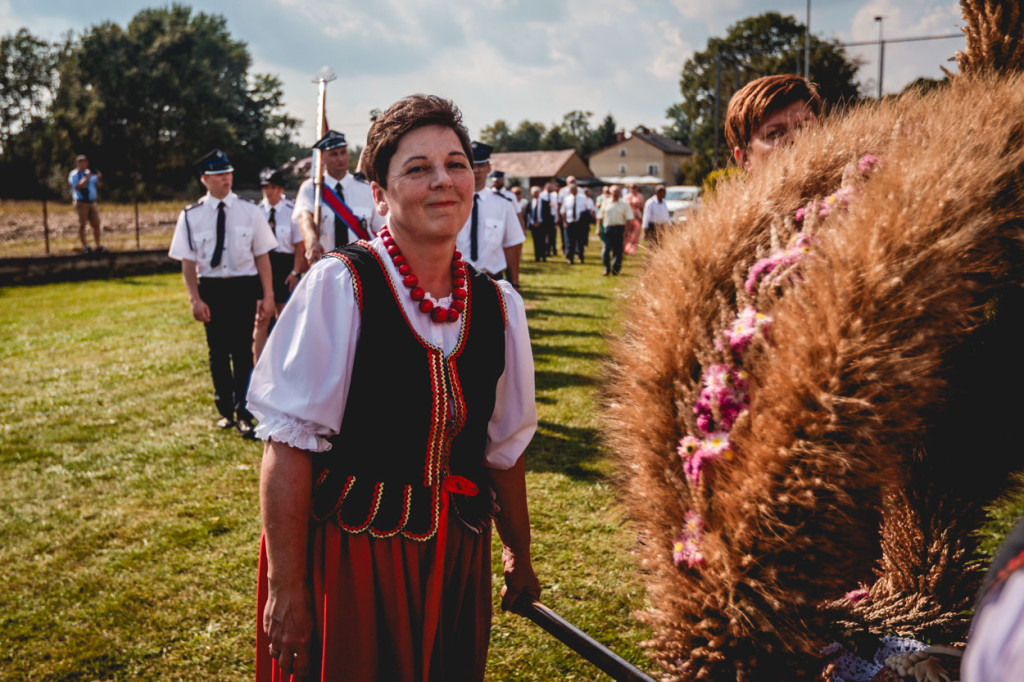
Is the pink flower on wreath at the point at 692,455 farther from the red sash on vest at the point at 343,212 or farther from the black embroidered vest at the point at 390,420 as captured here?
the red sash on vest at the point at 343,212

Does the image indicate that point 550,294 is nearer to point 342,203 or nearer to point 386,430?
point 342,203

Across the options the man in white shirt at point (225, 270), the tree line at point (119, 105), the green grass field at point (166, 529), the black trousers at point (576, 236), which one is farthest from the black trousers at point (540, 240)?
the tree line at point (119, 105)

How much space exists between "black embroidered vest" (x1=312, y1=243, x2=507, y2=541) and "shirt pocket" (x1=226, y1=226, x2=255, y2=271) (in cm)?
492

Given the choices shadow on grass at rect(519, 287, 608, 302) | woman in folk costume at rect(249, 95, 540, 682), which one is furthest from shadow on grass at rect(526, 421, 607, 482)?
shadow on grass at rect(519, 287, 608, 302)

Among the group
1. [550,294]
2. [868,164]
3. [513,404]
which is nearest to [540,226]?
[550,294]

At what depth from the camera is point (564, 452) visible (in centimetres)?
579

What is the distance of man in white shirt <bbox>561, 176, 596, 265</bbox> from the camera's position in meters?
19.4

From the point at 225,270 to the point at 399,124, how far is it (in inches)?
199

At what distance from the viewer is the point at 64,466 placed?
5711 millimetres

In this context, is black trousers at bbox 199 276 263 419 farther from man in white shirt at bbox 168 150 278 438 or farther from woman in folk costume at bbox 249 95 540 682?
woman in folk costume at bbox 249 95 540 682

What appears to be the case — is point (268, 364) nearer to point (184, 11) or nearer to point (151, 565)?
point (151, 565)

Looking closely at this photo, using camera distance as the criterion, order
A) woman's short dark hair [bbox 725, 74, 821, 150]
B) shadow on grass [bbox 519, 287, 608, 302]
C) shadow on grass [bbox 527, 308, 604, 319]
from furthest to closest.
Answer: shadow on grass [bbox 519, 287, 608, 302], shadow on grass [bbox 527, 308, 604, 319], woman's short dark hair [bbox 725, 74, 821, 150]

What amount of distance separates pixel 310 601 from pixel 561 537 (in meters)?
2.71

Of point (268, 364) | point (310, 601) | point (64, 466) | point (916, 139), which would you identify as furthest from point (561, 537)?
point (64, 466)
